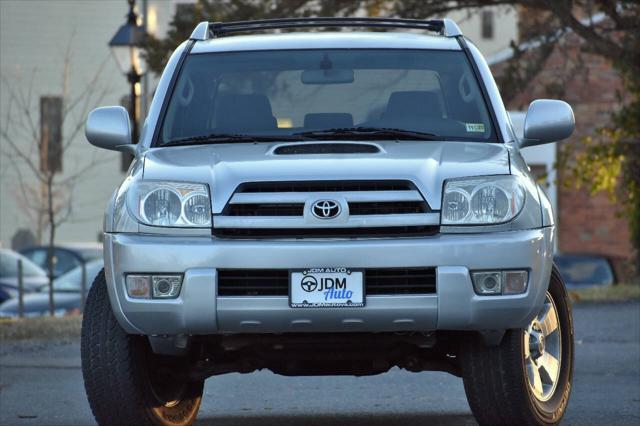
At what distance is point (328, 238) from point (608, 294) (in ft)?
45.5

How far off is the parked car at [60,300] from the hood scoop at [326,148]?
13884 mm

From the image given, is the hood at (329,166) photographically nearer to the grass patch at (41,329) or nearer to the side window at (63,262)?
the grass patch at (41,329)

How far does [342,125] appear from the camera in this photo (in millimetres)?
7605

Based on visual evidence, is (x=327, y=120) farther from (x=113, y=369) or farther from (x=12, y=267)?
(x=12, y=267)

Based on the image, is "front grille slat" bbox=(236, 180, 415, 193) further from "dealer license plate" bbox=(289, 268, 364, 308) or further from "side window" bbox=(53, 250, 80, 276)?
"side window" bbox=(53, 250, 80, 276)

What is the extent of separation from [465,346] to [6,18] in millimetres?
33317

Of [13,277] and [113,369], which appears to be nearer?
[113,369]

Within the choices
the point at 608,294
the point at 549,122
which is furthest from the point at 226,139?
the point at 608,294

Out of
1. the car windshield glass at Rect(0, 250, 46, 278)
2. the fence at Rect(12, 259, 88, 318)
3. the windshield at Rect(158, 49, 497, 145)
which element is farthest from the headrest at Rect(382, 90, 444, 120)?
the car windshield glass at Rect(0, 250, 46, 278)

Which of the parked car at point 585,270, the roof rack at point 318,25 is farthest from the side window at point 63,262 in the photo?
the roof rack at point 318,25

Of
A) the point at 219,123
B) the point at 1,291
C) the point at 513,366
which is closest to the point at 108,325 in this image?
the point at 219,123

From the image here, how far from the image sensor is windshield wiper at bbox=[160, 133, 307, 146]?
7.46 metres

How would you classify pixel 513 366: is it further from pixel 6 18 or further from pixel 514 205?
pixel 6 18

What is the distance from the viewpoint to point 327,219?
6648 millimetres
